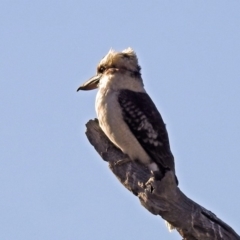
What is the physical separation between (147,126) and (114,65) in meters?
1.07

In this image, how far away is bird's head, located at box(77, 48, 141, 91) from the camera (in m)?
10.6

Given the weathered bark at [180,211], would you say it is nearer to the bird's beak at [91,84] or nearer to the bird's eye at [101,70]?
the bird's beak at [91,84]

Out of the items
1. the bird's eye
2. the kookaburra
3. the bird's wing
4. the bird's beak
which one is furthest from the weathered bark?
the bird's eye

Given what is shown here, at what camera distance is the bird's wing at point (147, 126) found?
9.81 m

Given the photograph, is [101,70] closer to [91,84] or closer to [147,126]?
[91,84]

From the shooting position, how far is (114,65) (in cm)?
1066

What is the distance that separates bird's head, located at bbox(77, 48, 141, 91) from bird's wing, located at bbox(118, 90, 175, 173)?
0.47 metres

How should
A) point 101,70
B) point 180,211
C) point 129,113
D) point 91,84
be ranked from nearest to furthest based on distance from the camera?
point 180,211 < point 129,113 < point 91,84 < point 101,70

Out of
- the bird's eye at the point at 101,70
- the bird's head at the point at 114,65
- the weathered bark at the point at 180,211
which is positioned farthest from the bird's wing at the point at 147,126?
the weathered bark at the point at 180,211

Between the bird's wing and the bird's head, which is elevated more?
→ the bird's head

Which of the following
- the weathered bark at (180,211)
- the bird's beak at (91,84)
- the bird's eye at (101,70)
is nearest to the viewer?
the weathered bark at (180,211)

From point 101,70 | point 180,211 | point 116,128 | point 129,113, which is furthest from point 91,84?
point 180,211

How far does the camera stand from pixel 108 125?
975 cm

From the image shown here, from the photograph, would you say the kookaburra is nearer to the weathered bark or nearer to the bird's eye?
the bird's eye
